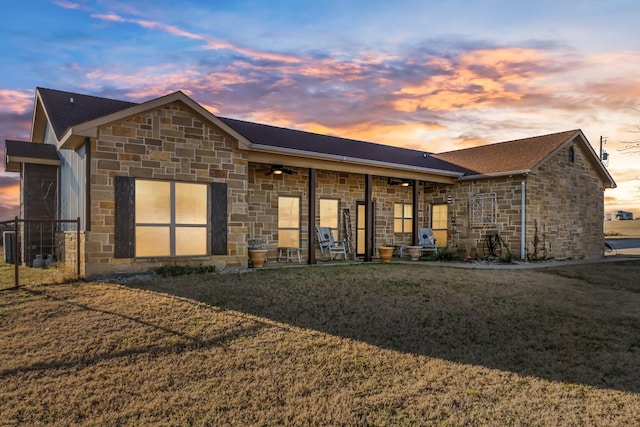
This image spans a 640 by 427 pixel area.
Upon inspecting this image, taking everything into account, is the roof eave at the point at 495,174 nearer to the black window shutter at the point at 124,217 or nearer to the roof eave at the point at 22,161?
the black window shutter at the point at 124,217

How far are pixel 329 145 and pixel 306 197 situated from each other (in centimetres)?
236

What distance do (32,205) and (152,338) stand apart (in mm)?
9212

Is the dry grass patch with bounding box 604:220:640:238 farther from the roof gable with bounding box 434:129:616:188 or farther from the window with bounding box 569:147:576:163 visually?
the window with bounding box 569:147:576:163

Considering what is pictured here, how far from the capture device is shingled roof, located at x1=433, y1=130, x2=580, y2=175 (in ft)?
45.2

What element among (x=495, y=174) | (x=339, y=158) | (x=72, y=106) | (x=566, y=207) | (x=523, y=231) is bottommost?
(x=523, y=231)

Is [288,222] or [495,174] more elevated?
[495,174]

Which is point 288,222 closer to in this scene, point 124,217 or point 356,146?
point 356,146

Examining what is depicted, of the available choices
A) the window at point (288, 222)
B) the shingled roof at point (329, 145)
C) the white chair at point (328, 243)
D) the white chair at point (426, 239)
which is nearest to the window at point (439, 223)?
the white chair at point (426, 239)

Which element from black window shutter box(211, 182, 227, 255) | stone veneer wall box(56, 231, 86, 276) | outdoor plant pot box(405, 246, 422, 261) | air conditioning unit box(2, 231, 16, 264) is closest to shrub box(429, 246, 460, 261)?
outdoor plant pot box(405, 246, 422, 261)

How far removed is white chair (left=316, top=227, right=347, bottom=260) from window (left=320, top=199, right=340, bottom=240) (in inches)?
9.6

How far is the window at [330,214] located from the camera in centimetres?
1309

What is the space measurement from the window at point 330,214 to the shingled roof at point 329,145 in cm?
161

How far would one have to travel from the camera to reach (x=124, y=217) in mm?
8156

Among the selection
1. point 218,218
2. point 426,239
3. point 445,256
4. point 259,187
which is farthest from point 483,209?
point 218,218
